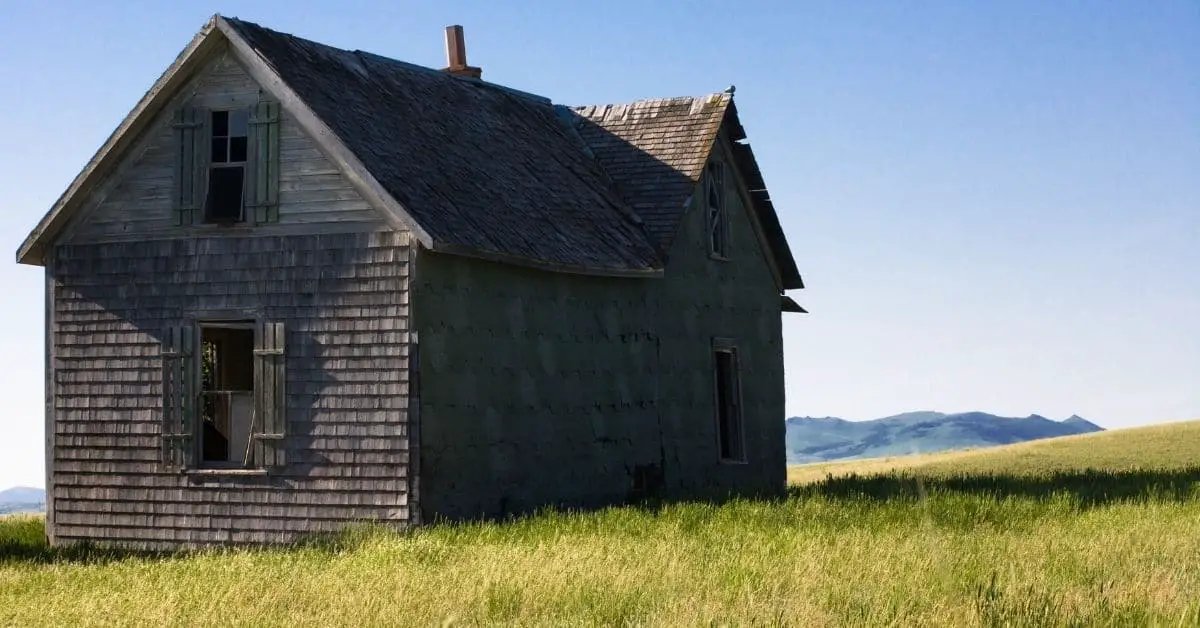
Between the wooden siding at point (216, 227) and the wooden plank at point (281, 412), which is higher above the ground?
the wooden siding at point (216, 227)

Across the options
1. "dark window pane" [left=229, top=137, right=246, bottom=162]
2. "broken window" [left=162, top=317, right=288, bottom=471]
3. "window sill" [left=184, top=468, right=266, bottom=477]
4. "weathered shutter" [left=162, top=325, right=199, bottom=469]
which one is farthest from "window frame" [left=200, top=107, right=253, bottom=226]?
"window sill" [left=184, top=468, right=266, bottom=477]

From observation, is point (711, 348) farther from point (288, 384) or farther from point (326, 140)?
point (326, 140)

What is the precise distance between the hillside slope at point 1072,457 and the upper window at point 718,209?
759 cm

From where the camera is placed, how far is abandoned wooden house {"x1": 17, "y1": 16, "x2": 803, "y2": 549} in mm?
17531

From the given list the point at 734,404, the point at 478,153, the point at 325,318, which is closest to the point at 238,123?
the point at 325,318

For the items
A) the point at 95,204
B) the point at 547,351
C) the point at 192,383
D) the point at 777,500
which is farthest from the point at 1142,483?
the point at 95,204

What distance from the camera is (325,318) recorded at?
58.2ft

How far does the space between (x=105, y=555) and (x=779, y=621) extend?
11.1 metres

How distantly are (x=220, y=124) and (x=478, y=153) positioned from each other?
3.78 metres

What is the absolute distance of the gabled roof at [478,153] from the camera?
18078 mm

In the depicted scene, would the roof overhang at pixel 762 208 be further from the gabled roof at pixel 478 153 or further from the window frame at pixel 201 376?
the window frame at pixel 201 376

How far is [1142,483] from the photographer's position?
20.7 meters

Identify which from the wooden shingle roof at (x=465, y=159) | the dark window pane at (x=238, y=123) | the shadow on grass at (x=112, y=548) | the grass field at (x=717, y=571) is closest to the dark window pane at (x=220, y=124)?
the dark window pane at (x=238, y=123)

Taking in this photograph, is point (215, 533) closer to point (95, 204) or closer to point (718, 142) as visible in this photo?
point (95, 204)
